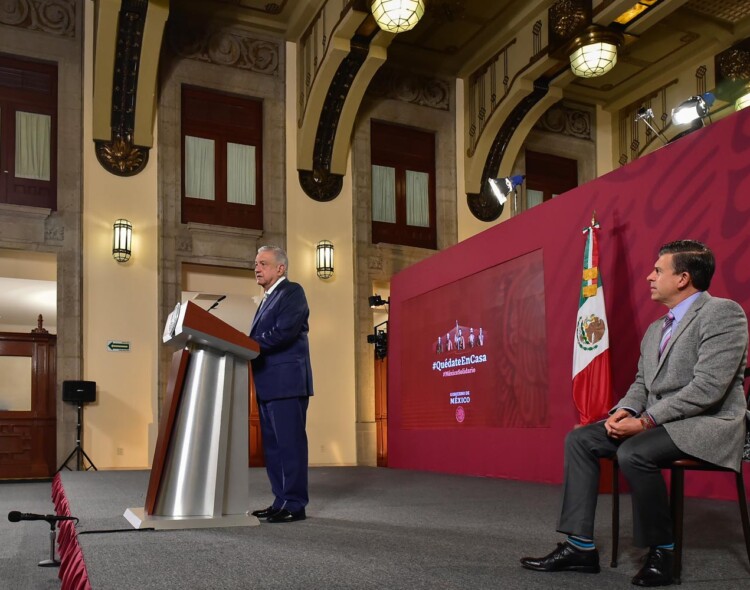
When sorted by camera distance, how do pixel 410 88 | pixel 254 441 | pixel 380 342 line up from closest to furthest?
pixel 380 342
pixel 254 441
pixel 410 88

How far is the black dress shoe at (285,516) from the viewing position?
3891mm

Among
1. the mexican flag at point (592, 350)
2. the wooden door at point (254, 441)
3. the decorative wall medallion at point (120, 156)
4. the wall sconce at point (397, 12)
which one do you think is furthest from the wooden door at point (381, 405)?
the mexican flag at point (592, 350)

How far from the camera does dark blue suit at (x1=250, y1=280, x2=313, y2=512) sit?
3.96 m

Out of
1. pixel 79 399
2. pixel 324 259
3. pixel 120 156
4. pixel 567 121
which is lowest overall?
pixel 79 399

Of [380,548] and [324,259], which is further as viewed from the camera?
[324,259]

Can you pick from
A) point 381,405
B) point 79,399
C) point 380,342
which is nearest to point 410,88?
point 380,342

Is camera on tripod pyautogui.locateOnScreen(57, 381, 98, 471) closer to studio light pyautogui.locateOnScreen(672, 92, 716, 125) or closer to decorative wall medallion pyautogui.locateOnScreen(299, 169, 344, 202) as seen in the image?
decorative wall medallion pyautogui.locateOnScreen(299, 169, 344, 202)

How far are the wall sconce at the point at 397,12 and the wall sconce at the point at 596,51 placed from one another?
7.90 ft

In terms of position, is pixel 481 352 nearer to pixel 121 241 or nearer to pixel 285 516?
pixel 285 516

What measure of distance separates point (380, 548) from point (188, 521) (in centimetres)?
97

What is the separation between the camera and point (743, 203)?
16.3ft

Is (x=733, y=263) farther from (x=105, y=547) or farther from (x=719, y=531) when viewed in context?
(x=105, y=547)

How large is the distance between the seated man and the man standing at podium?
162cm

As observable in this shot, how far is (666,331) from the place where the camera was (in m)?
2.72
